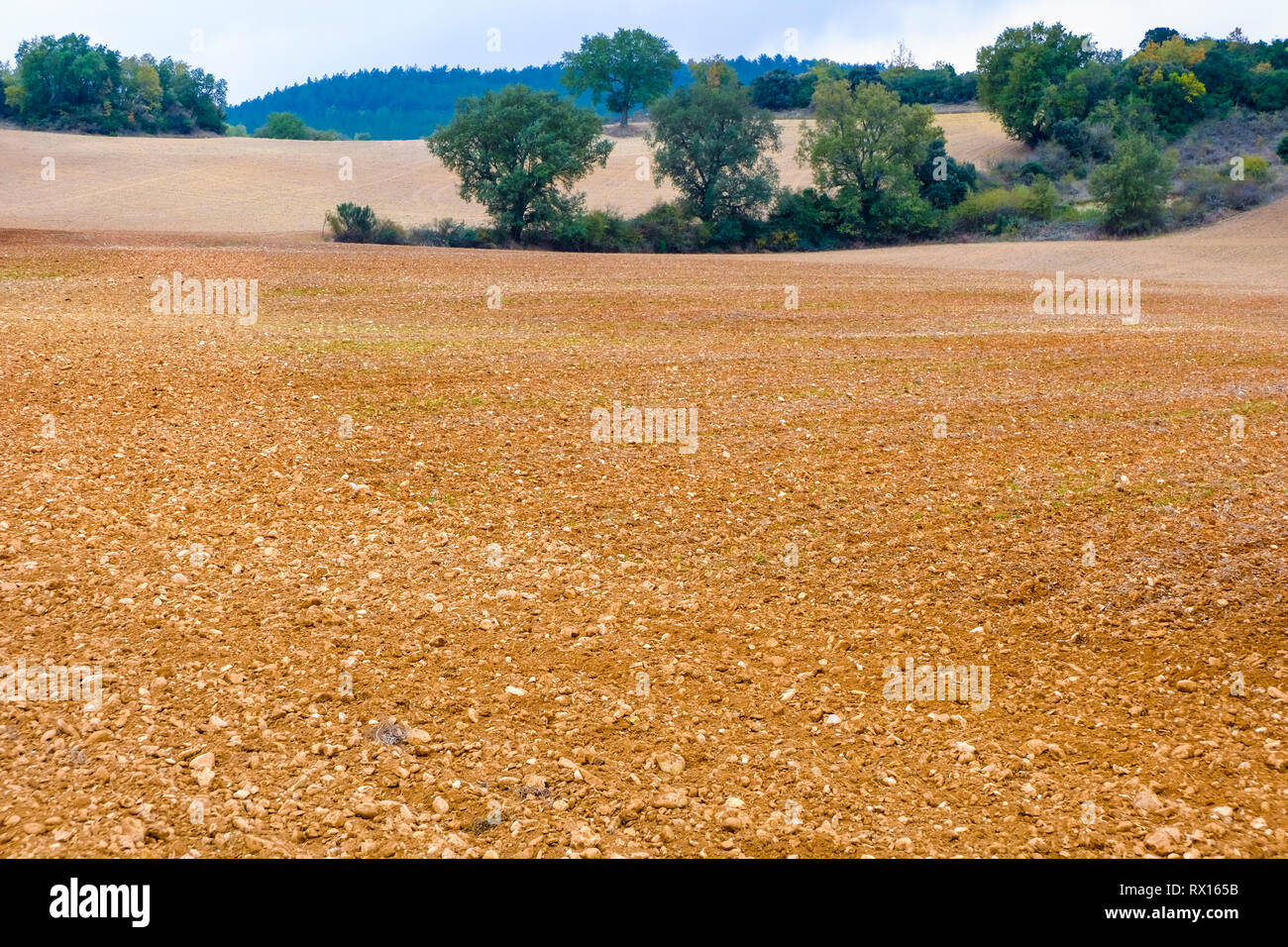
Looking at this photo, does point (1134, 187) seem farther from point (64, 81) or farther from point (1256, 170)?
point (64, 81)

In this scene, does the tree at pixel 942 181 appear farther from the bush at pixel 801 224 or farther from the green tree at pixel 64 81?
the green tree at pixel 64 81

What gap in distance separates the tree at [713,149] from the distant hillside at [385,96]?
108347 millimetres

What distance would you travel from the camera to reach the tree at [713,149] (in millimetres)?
47719

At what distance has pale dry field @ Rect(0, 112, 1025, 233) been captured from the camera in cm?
4612

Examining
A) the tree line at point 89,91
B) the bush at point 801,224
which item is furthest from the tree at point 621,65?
the bush at point 801,224

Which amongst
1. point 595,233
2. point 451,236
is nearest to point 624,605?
point 451,236

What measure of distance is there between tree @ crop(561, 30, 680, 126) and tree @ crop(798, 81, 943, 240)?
3440 cm

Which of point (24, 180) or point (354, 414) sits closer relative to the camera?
point (354, 414)

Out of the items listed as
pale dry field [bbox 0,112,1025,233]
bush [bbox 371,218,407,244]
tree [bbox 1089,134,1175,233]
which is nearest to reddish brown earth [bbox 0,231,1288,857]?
bush [bbox 371,218,407,244]

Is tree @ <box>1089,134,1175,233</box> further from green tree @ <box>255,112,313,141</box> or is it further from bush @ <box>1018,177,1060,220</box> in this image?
green tree @ <box>255,112,313,141</box>
